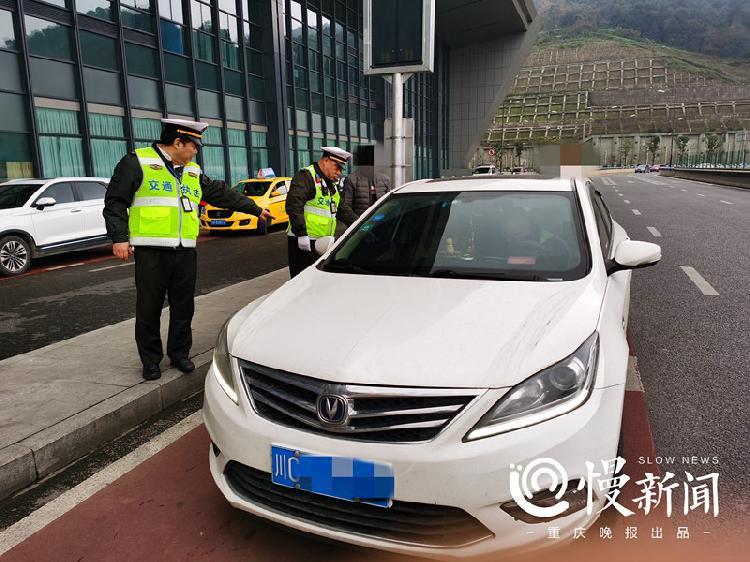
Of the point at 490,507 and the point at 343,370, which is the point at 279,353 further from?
the point at 490,507

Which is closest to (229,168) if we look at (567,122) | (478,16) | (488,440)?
(488,440)

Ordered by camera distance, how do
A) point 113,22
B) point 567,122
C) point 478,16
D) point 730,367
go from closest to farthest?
1. point 730,367
2. point 113,22
3. point 478,16
4. point 567,122

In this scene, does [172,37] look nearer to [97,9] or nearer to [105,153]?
[97,9]

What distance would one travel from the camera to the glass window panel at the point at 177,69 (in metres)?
20.1

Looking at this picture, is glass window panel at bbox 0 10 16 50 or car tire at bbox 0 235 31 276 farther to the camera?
glass window panel at bbox 0 10 16 50

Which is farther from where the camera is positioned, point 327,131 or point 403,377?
point 327,131

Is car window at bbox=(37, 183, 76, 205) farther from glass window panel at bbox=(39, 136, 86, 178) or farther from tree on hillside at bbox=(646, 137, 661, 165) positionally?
tree on hillside at bbox=(646, 137, 661, 165)

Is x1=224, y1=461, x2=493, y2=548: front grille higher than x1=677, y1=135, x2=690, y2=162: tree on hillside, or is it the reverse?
x1=677, y1=135, x2=690, y2=162: tree on hillside

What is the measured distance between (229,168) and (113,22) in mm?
6676

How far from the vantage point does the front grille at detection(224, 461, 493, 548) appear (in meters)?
2.05

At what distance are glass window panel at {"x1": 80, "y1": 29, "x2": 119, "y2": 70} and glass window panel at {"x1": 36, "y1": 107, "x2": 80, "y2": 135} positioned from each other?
1.67 m

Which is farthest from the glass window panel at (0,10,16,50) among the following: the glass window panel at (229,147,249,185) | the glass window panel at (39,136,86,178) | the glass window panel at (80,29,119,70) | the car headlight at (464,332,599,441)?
the car headlight at (464,332,599,441)

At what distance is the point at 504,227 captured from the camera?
3.55m

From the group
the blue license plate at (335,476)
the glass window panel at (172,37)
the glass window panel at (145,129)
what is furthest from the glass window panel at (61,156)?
the blue license plate at (335,476)
